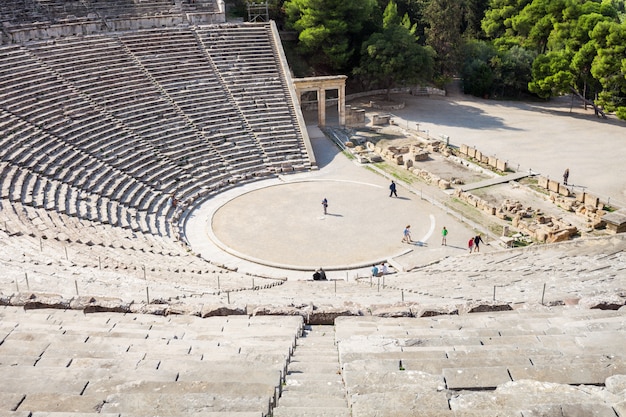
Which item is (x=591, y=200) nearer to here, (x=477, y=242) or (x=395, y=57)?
(x=477, y=242)

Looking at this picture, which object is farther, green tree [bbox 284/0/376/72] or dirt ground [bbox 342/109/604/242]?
green tree [bbox 284/0/376/72]

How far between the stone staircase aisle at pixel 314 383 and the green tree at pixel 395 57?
3509cm

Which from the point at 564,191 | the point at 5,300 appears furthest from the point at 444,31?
the point at 5,300

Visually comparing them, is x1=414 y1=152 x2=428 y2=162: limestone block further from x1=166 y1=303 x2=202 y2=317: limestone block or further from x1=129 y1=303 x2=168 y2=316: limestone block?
x1=129 y1=303 x2=168 y2=316: limestone block

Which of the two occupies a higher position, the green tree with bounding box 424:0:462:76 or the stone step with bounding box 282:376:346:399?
the green tree with bounding box 424:0:462:76

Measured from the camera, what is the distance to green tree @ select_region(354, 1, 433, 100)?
41.7 metres

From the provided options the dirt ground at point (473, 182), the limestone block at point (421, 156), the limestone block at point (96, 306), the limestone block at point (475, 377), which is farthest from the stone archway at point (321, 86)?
the limestone block at point (475, 377)

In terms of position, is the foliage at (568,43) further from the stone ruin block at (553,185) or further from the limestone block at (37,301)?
the limestone block at (37,301)

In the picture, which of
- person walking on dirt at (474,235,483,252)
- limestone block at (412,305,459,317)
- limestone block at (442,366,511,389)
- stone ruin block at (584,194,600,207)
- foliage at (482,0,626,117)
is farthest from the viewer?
foliage at (482,0,626,117)

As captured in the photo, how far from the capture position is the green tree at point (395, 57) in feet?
137

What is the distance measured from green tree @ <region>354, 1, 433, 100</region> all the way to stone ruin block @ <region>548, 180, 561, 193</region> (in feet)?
56.7

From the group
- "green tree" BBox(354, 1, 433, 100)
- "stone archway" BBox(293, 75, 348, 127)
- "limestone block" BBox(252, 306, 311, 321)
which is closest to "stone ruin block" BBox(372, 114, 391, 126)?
"stone archway" BBox(293, 75, 348, 127)

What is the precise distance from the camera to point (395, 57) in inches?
1635

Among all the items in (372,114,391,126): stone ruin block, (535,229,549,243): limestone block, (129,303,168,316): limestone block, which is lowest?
(535,229,549,243): limestone block
